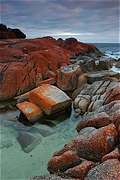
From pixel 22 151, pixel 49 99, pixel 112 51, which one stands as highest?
pixel 49 99

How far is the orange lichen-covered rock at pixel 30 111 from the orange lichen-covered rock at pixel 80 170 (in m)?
4.45

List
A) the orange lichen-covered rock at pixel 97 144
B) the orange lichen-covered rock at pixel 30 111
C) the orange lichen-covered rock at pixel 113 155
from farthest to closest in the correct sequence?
1. the orange lichen-covered rock at pixel 30 111
2. the orange lichen-covered rock at pixel 97 144
3. the orange lichen-covered rock at pixel 113 155

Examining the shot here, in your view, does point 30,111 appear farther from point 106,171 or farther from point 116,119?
point 106,171

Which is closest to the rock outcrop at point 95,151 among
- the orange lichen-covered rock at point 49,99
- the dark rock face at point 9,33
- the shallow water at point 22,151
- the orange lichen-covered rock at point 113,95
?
the shallow water at point 22,151

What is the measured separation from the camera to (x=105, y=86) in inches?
501

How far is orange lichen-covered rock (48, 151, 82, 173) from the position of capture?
7.07m

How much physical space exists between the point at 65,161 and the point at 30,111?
430 cm

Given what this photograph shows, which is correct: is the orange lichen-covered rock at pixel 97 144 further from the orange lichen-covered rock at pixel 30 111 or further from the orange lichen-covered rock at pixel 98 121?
the orange lichen-covered rock at pixel 30 111

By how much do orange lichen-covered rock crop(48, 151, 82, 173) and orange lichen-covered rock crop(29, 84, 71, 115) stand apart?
4.08 meters

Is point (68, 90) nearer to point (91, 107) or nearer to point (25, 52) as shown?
point (91, 107)

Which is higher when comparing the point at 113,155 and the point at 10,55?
the point at 10,55

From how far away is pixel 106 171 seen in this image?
6.05 metres


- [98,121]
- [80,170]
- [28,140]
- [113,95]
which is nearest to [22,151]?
[28,140]

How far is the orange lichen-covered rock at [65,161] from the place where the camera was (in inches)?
278
